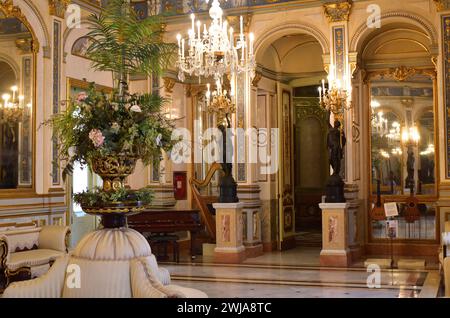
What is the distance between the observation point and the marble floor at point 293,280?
792 cm

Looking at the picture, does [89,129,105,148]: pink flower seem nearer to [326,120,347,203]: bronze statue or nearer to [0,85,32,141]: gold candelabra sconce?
[0,85,32,141]: gold candelabra sconce

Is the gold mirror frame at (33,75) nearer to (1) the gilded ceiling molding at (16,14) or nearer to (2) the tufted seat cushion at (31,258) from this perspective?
(1) the gilded ceiling molding at (16,14)

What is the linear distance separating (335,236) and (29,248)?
192 inches

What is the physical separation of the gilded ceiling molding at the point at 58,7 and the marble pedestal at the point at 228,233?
4.25 m

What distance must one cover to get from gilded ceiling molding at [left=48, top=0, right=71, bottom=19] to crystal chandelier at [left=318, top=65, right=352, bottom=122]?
4.61 meters

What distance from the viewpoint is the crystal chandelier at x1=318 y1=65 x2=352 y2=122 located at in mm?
10086

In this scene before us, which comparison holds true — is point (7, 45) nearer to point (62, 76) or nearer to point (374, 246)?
point (62, 76)

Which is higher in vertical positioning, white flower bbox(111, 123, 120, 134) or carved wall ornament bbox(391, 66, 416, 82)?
carved wall ornament bbox(391, 66, 416, 82)

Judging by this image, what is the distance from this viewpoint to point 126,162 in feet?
13.3

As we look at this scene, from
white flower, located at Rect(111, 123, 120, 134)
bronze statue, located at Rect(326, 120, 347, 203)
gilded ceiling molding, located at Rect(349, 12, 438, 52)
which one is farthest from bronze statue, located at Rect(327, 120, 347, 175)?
white flower, located at Rect(111, 123, 120, 134)

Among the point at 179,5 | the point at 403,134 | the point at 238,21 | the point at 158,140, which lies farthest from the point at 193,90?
the point at 158,140

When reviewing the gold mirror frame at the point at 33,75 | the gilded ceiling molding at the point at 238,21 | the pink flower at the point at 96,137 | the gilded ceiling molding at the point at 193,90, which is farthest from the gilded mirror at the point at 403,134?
the pink flower at the point at 96,137

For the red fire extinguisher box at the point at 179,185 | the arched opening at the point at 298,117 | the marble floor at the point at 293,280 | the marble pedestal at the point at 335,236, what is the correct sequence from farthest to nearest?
1. the red fire extinguisher box at the point at 179,185
2. the arched opening at the point at 298,117
3. the marble pedestal at the point at 335,236
4. the marble floor at the point at 293,280

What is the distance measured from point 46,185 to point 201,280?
312 cm
